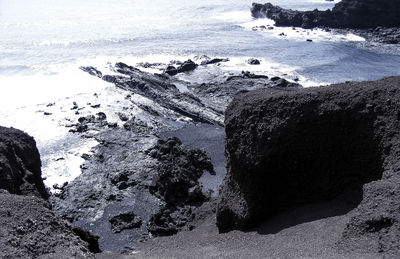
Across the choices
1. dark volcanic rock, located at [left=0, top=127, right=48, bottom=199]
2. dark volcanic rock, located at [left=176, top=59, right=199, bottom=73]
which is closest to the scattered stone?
dark volcanic rock, located at [left=176, top=59, right=199, bottom=73]

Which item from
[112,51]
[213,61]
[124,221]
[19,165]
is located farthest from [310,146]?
[112,51]

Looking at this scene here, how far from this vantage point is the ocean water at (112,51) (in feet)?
98.1

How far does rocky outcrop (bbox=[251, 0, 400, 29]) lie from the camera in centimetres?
5659

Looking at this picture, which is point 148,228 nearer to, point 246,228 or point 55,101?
point 246,228

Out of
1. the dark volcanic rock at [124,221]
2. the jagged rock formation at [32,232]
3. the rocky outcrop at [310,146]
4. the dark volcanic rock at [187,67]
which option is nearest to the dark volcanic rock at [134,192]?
the dark volcanic rock at [124,221]

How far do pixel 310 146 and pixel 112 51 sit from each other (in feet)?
125

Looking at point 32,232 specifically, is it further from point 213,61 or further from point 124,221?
point 213,61

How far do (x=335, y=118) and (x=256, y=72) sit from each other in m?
25.9

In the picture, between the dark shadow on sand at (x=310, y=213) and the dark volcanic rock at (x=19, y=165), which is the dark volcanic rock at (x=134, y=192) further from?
the dark shadow on sand at (x=310, y=213)

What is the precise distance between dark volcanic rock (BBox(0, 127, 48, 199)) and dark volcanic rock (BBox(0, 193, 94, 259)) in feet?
9.63

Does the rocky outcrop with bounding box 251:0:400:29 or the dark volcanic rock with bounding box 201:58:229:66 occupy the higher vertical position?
the rocky outcrop with bounding box 251:0:400:29

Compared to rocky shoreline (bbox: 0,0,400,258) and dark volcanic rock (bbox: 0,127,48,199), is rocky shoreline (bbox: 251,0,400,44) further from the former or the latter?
dark volcanic rock (bbox: 0,127,48,199)

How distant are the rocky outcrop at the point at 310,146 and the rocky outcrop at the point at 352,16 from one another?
4731 centimetres

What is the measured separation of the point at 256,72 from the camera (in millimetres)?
38812
